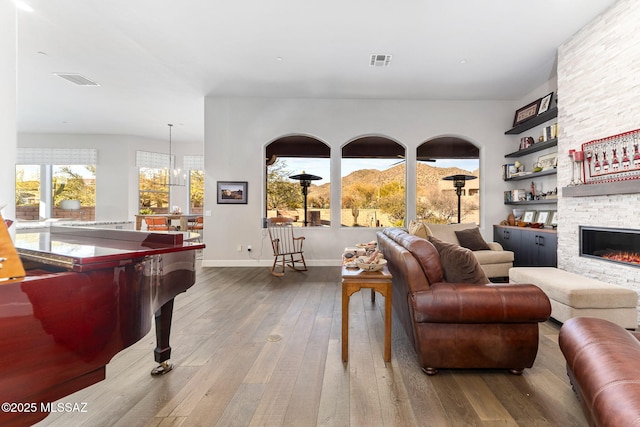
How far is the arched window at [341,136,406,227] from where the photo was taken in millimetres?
6367

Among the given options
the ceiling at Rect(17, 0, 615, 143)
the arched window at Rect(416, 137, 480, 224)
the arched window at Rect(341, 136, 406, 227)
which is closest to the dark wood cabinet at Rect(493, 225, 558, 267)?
the arched window at Rect(416, 137, 480, 224)

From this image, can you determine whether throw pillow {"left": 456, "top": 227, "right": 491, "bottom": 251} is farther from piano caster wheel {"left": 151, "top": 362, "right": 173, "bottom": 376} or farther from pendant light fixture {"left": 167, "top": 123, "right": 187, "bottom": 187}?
pendant light fixture {"left": 167, "top": 123, "right": 187, "bottom": 187}

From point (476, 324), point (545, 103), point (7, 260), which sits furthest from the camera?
point (545, 103)

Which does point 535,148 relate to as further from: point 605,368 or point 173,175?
point 173,175

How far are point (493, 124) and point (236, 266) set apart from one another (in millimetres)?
6051

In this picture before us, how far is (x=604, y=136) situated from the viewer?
3494 mm

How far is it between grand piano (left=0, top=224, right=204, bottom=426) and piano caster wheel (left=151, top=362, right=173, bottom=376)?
0.75 m

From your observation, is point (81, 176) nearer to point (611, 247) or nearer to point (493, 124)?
point (493, 124)

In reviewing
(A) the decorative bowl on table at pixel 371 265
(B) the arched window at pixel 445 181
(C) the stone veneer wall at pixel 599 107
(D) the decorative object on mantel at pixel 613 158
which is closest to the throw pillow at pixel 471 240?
(C) the stone veneer wall at pixel 599 107

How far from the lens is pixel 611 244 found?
3527 mm

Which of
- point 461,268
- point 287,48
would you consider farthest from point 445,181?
point 461,268

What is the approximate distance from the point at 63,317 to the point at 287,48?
4199 mm

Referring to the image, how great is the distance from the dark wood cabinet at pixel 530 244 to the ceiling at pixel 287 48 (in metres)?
2.65

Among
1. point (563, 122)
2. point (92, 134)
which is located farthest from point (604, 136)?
point (92, 134)
